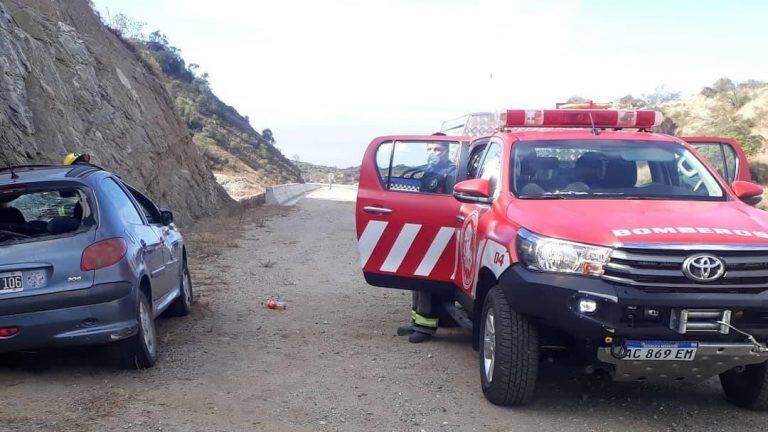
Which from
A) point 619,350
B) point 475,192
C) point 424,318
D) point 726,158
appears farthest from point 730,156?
point 619,350

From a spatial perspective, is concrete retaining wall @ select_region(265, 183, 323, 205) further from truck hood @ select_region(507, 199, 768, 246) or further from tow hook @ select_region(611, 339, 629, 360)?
tow hook @ select_region(611, 339, 629, 360)

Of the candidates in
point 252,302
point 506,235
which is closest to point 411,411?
point 506,235

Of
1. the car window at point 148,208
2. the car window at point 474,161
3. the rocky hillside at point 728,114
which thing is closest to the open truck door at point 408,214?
the car window at point 474,161

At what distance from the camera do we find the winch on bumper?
15.6 feet

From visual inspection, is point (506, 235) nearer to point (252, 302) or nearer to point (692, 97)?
point (252, 302)

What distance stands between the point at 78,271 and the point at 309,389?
1.89 meters

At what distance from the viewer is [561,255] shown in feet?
16.3

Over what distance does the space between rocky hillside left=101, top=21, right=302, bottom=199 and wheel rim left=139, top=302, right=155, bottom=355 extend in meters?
25.5

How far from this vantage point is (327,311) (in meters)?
9.09

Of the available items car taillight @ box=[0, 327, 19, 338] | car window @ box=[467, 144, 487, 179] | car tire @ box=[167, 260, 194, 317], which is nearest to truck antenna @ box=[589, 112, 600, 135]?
car window @ box=[467, 144, 487, 179]

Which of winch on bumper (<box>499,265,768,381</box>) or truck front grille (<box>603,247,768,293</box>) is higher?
truck front grille (<box>603,247,768,293</box>)

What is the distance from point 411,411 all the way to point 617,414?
1421mm

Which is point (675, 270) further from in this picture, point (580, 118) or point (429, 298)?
point (429, 298)

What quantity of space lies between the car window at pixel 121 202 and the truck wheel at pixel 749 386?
15.7 ft
